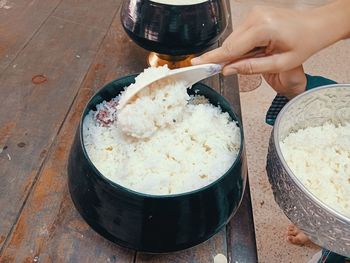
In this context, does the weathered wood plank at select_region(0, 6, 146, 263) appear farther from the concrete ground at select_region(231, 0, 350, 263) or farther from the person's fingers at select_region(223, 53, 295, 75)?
the concrete ground at select_region(231, 0, 350, 263)

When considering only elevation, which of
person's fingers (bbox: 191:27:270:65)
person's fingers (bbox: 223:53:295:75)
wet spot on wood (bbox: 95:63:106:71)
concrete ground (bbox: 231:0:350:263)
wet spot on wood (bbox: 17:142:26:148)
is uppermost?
person's fingers (bbox: 191:27:270:65)

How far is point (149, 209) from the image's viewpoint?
534 millimetres

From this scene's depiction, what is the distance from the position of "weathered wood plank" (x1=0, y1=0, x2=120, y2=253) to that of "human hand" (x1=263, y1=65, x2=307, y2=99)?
0.43 m

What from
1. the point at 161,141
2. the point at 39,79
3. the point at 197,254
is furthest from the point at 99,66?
the point at 197,254

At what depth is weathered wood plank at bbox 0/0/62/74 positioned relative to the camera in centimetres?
98

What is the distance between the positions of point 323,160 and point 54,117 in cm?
52

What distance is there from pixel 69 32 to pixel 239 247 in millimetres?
708

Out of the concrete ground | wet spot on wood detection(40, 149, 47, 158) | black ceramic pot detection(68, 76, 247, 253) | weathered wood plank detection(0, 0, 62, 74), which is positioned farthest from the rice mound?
the concrete ground

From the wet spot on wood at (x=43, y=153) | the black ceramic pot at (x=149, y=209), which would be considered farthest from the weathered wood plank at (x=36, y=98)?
the black ceramic pot at (x=149, y=209)

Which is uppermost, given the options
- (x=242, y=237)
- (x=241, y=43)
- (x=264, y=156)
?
(x=241, y=43)

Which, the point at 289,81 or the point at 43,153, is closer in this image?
the point at 43,153

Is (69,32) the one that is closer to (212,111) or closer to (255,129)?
(212,111)

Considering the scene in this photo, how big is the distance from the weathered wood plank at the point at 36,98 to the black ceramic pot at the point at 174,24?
175 millimetres

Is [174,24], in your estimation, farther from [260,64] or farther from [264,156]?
[264,156]
